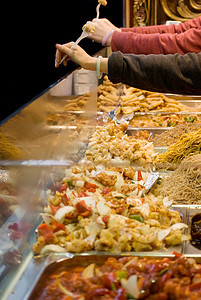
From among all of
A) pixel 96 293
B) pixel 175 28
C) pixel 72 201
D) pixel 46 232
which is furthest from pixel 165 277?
pixel 175 28

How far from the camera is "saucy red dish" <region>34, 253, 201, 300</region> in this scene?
4.18 feet

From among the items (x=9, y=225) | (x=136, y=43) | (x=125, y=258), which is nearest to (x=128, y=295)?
(x=125, y=258)

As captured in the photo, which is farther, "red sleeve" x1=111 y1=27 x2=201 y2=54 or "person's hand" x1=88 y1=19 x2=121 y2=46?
"person's hand" x1=88 y1=19 x2=121 y2=46

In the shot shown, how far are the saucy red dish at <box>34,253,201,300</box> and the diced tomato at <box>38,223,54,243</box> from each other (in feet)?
0.54

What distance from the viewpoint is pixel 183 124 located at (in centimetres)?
382

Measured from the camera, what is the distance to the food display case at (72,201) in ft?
5.51

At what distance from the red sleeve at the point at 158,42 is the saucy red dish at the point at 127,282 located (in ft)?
7.21

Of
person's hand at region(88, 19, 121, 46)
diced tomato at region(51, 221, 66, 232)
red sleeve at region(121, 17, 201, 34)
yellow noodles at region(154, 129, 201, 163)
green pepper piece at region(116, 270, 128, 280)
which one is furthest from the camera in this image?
red sleeve at region(121, 17, 201, 34)

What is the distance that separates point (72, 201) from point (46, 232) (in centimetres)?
25

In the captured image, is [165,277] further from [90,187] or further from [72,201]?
[90,187]

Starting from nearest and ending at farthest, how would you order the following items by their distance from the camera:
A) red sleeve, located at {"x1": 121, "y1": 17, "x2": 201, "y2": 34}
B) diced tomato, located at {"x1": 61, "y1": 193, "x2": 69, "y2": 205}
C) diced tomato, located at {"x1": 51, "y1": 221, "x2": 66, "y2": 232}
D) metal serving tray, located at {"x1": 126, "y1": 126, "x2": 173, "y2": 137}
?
diced tomato, located at {"x1": 51, "y1": 221, "x2": 66, "y2": 232}, diced tomato, located at {"x1": 61, "y1": 193, "x2": 69, "y2": 205}, metal serving tray, located at {"x1": 126, "y1": 126, "x2": 173, "y2": 137}, red sleeve, located at {"x1": 121, "y1": 17, "x2": 201, "y2": 34}

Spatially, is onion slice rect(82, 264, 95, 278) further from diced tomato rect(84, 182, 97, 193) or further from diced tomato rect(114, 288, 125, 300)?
diced tomato rect(84, 182, 97, 193)

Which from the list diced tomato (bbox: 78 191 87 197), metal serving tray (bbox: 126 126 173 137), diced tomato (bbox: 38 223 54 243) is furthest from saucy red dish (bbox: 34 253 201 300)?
metal serving tray (bbox: 126 126 173 137)

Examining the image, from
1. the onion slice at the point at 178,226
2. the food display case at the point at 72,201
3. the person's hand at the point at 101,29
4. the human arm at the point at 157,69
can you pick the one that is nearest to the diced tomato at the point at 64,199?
the food display case at the point at 72,201
